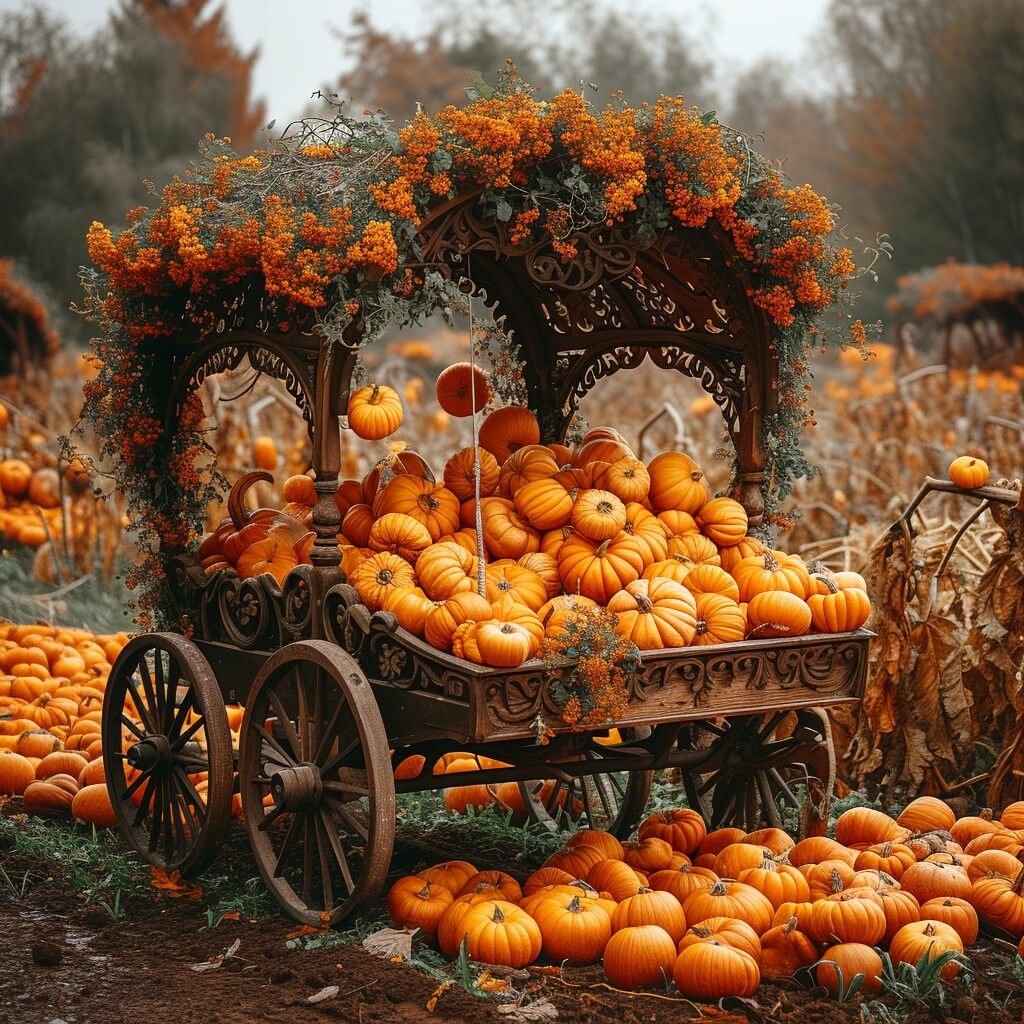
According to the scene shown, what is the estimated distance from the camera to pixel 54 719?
21.2ft

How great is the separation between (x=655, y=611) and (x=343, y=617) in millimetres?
1021

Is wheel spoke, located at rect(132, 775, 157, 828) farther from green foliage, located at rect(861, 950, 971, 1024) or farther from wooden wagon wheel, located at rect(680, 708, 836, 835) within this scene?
green foliage, located at rect(861, 950, 971, 1024)

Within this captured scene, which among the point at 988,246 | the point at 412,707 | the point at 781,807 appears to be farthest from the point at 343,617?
the point at 988,246

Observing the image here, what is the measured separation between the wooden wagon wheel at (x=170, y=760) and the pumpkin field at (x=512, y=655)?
0.02 metres

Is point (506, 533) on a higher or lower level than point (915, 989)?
higher

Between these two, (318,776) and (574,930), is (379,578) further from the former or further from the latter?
(574,930)

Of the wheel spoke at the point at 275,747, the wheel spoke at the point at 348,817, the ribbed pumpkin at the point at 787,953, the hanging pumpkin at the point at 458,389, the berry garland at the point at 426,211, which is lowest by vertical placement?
the ribbed pumpkin at the point at 787,953

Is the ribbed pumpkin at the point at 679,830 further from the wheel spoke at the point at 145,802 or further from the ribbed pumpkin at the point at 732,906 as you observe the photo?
the wheel spoke at the point at 145,802

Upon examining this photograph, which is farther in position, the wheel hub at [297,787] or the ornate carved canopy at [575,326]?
the ornate carved canopy at [575,326]

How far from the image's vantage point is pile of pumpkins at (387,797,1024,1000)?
151 inches

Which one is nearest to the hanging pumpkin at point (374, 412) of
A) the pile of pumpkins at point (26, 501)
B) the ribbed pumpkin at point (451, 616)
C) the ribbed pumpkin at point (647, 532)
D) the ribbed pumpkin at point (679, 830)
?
the ribbed pumpkin at point (451, 616)

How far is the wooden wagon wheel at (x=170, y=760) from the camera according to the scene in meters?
4.65

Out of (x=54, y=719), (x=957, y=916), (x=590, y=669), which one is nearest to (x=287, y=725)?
(x=590, y=669)

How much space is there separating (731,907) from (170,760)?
2.18 metres
